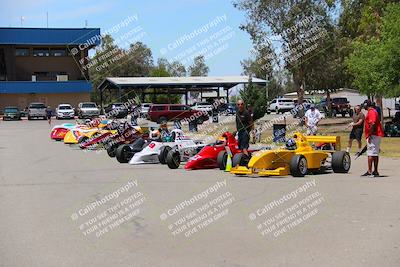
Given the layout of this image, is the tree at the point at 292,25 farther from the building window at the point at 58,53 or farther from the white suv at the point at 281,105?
the building window at the point at 58,53

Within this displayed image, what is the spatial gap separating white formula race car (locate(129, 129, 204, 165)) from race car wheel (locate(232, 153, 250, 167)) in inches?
106

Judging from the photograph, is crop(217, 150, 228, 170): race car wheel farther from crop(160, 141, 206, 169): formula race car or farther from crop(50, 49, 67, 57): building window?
crop(50, 49, 67, 57): building window

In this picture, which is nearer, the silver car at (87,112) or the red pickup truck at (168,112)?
the red pickup truck at (168,112)

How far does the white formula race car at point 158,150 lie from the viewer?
18.0 metres

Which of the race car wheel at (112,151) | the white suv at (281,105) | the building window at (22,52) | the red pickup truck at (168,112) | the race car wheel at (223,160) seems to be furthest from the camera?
the building window at (22,52)

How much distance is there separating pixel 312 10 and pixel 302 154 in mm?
23116

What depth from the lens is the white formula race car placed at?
59.1 ft

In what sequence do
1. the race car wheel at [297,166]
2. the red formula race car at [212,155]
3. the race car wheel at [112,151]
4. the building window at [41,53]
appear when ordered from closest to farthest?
the race car wheel at [297,166] → the red formula race car at [212,155] → the race car wheel at [112,151] → the building window at [41,53]

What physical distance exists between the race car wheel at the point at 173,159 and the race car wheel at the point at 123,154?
2544mm

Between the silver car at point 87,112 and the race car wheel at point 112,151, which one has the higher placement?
the silver car at point 87,112

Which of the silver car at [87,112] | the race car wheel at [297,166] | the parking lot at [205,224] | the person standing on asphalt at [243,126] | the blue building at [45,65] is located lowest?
the parking lot at [205,224]

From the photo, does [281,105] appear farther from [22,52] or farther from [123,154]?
[123,154]

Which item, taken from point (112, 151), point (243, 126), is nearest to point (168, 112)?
point (112, 151)

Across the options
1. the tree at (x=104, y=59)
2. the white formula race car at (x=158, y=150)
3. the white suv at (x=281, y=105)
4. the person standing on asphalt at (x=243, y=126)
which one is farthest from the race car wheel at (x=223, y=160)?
the tree at (x=104, y=59)
